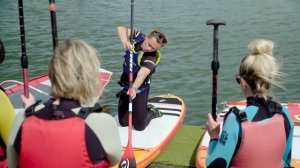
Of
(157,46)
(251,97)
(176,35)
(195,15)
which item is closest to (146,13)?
(195,15)

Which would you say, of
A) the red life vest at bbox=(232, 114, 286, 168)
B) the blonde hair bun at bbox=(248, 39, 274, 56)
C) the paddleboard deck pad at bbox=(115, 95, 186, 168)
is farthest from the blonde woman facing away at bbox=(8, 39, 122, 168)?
the paddleboard deck pad at bbox=(115, 95, 186, 168)

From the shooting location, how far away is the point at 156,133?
565 centimetres

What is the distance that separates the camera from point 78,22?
57.7 feet

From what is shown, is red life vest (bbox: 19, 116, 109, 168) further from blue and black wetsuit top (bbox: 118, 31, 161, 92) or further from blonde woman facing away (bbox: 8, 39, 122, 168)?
blue and black wetsuit top (bbox: 118, 31, 161, 92)

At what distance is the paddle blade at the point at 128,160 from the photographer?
15.2ft

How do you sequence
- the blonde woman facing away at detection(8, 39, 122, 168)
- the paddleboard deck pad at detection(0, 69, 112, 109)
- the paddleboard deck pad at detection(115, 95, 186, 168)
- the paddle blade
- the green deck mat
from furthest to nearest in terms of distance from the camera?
the paddleboard deck pad at detection(0, 69, 112, 109), the green deck mat, the paddleboard deck pad at detection(115, 95, 186, 168), the paddle blade, the blonde woman facing away at detection(8, 39, 122, 168)

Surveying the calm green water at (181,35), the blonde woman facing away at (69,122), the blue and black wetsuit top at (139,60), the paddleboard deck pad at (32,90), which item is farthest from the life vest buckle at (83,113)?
the calm green water at (181,35)

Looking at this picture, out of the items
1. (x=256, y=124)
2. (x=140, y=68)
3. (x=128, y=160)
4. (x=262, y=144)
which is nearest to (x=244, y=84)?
(x=256, y=124)

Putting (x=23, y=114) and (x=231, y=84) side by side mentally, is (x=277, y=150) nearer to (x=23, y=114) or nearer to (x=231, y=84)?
(x=23, y=114)

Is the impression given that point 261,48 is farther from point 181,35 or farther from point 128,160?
point 181,35

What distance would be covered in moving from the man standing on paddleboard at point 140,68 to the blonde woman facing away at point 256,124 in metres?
2.54

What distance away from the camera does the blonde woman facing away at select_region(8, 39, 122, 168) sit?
238cm

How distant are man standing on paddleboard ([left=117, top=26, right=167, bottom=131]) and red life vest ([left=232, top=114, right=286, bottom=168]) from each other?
2555mm

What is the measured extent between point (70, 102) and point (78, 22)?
15.5 m
